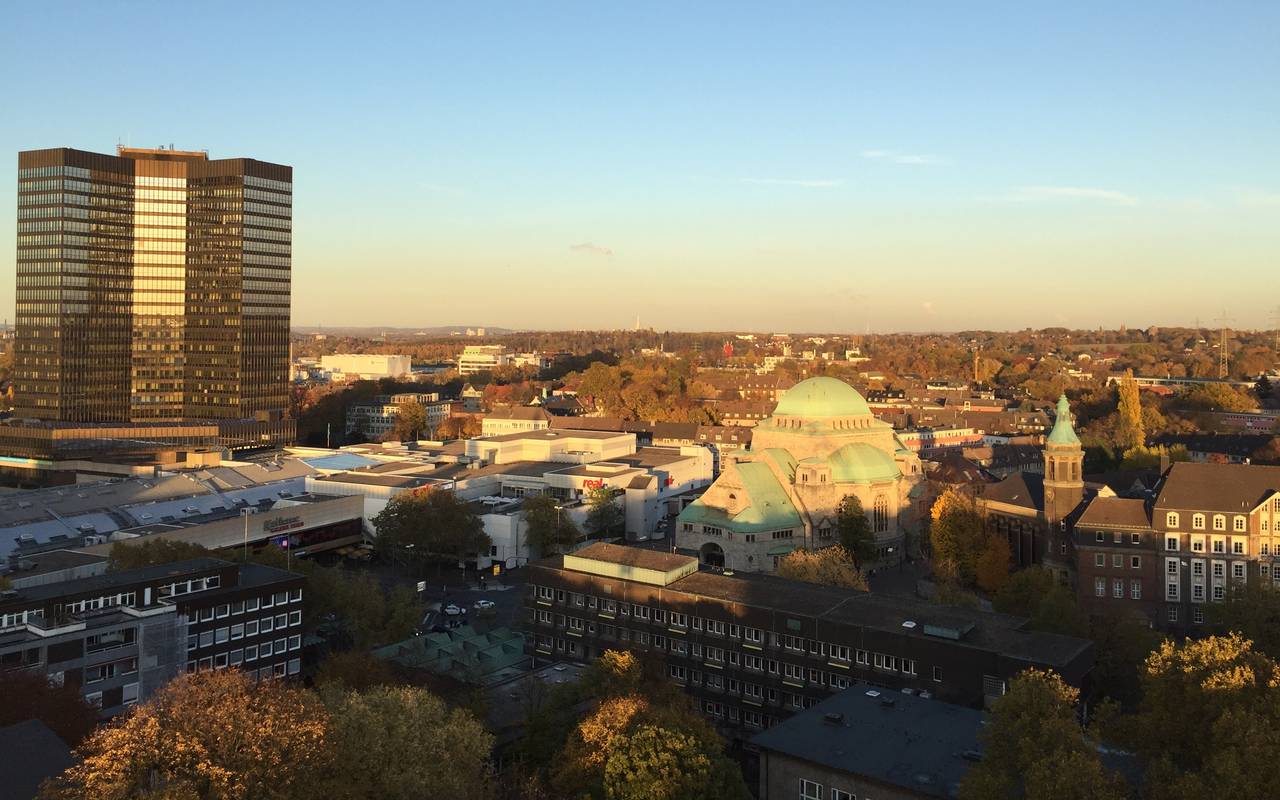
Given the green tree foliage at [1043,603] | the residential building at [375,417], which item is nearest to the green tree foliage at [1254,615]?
the green tree foliage at [1043,603]

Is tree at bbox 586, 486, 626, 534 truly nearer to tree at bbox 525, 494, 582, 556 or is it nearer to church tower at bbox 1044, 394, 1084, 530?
tree at bbox 525, 494, 582, 556

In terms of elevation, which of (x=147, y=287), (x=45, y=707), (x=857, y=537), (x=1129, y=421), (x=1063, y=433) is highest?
(x=147, y=287)

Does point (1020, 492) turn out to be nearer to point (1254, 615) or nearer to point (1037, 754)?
point (1254, 615)

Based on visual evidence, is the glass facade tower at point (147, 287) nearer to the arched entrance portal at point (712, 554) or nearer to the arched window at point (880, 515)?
the arched entrance portal at point (712, 554)

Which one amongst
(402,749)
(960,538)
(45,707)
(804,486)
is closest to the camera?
(402,749)

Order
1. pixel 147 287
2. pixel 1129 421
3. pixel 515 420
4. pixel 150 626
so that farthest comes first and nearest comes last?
pixel 515 420, pixel 147 287, pixel 1129 421, pixel 150 626

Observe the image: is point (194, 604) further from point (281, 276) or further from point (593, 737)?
point (281, 276)

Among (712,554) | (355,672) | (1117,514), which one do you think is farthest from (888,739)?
(712,554)
